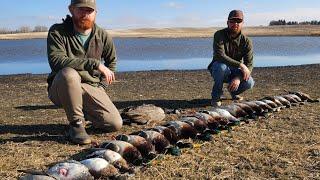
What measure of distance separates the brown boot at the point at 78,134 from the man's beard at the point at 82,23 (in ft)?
3.77

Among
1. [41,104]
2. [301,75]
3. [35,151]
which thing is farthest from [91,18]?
[301,75]

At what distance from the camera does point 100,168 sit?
4441 mm

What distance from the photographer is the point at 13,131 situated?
680 cm

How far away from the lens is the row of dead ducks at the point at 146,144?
166 inches

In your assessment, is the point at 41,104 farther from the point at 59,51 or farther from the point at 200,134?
the point at 200,134

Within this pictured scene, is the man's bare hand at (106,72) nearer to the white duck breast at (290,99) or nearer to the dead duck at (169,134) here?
the dead duck at (169,134)

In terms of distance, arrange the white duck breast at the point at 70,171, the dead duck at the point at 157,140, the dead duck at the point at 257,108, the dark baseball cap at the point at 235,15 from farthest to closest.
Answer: the dark baseball cap at the point at 235,15 → the dead duck at the point at 257,108 → the dead duck at the point at 157,140 → the white duck breast at the point at 70,171

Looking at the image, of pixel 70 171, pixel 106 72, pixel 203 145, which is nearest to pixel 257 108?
pixel 203 145

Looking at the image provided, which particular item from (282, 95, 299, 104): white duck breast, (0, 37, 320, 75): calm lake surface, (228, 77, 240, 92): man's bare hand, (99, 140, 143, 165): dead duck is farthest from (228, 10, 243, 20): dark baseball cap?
(0, 37, 320, 75): calm lake surface

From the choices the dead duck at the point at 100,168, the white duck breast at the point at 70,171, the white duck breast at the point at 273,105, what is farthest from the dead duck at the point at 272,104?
the white duck breast at the point at 70,171

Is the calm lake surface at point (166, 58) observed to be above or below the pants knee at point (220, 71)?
below

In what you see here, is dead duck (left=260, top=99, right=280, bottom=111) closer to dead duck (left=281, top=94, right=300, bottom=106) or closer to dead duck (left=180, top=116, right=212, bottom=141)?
dead duck (left=281, top=94, right=300, bottom=106)

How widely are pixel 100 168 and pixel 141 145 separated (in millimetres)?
841

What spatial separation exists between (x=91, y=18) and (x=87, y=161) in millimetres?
2272
